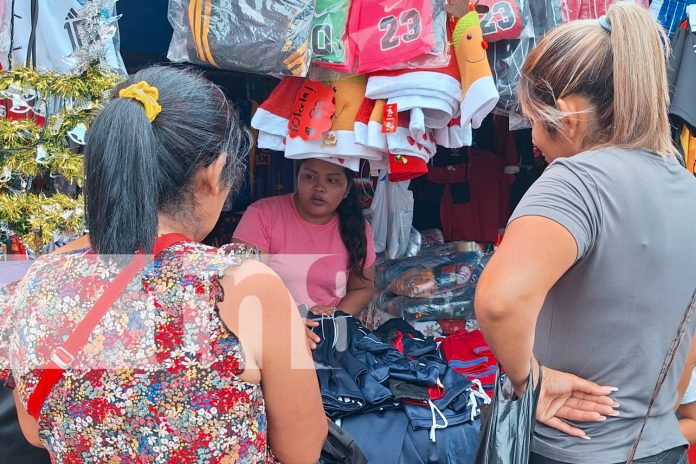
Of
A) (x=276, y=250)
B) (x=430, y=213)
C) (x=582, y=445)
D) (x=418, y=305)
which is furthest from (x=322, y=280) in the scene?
(x=582, y=445)

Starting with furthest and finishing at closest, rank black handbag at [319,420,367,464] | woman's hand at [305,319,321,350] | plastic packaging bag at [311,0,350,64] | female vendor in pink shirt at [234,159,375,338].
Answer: female vendor in pink shirt at [234,159,375,338] < woman's hand at [305,319,321,350] < plastic packaging bag at [311,0,350,64] < black handbag at [319,420,367,464]

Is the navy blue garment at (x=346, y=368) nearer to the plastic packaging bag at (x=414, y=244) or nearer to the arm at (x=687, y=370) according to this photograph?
the plastic packaging bag at (x=414, y=244)

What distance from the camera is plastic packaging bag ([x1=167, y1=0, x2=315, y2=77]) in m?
2.37

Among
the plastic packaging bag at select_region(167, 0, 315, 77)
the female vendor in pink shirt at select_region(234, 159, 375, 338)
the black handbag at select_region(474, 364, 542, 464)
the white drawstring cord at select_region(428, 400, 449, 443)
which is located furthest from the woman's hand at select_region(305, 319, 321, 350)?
the black handbag at select_region(474, 364, 542, 464)

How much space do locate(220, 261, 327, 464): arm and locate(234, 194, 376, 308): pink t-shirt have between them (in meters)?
1.83

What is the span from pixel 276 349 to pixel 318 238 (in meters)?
2.08

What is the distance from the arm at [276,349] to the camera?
1112 mm

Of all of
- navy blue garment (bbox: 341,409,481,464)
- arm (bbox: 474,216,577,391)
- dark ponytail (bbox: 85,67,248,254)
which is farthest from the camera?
navy blue garment (bbox: 341,409,481,464)

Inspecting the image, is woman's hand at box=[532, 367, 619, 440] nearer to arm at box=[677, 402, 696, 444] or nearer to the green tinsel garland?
arm at box=[677, 402, 696, 444]

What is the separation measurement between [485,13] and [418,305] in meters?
1.56

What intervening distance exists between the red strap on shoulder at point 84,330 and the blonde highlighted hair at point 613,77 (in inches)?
34.5

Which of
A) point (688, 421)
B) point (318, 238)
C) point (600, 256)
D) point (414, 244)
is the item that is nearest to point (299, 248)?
point (318, 238)

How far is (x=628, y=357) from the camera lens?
1.36 metres

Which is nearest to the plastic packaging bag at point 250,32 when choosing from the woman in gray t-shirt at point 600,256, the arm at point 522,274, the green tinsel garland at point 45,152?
the green tinsel garland at point 45,152
